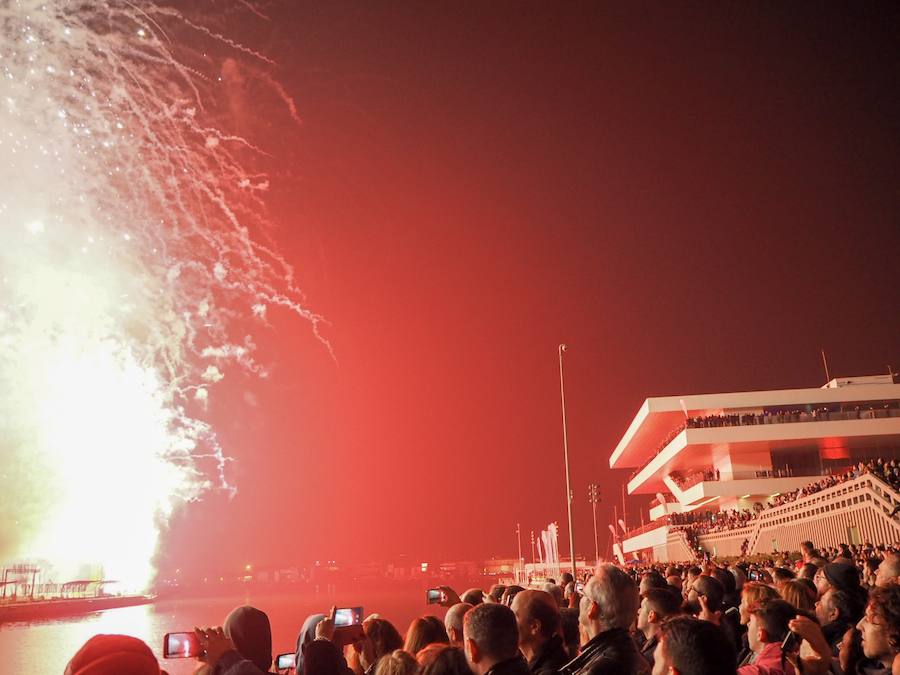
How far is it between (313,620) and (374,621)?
60cm

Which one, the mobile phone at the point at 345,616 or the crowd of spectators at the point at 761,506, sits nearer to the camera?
the mobile phone at the point at 345,616

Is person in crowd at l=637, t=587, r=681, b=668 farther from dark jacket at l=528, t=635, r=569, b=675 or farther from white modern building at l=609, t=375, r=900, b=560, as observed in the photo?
white modern building at l=609, t=375, r=900, b=560

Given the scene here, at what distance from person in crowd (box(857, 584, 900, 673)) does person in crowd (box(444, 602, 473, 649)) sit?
2.59 metres

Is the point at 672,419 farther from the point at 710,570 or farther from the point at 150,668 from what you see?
the point at 150,668

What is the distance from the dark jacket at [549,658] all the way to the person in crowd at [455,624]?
0.97 metres

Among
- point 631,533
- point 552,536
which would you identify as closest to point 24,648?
point 552,536

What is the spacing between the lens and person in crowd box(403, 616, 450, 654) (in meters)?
4.97

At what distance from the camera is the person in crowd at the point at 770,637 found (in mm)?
4430

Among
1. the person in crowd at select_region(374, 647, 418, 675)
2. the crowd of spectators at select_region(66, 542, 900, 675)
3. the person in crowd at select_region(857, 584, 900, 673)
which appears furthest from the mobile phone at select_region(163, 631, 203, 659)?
the person in crowd at select_region(857, 584, 900, 673)

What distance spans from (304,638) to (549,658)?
1788 millimetres

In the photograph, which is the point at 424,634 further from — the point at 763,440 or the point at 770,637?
the point at 763,440

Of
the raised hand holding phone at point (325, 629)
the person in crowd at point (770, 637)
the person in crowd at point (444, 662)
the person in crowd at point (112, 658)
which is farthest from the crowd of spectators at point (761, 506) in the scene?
the person in crowd at point (112, 658)

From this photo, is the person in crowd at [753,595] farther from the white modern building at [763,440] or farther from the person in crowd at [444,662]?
the white modern building at [763,440]

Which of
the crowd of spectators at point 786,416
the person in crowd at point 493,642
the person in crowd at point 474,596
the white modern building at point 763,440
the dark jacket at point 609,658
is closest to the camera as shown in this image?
the person in crowd at point 493,642
